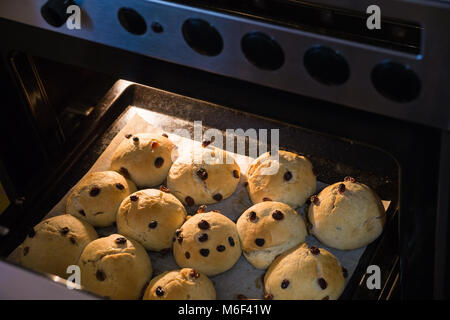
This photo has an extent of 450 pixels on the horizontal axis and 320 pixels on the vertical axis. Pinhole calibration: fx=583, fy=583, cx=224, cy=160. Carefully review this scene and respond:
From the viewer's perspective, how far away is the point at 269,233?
1.48 metres

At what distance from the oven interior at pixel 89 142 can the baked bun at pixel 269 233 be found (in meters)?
0.18

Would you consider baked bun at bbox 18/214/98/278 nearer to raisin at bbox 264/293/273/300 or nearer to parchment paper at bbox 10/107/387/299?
parchment paper at bbox 10/107/387/299

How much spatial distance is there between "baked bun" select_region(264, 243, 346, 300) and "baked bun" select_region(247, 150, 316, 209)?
22cm

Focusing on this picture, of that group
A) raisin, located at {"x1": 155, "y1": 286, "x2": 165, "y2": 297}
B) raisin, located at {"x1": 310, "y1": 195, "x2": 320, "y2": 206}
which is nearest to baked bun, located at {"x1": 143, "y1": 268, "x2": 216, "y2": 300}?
raisin, located at {"x1": 155, "y1": 286, "x2": 165, "y2": 297}

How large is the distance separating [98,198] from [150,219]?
173mm

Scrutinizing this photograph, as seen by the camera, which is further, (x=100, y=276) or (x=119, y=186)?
(x=119, y=186)

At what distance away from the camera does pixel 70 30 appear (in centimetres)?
120

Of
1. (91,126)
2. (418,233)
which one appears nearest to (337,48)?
(418,233)

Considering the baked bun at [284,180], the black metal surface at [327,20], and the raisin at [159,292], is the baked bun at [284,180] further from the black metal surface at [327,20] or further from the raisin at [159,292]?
the black metal surface at [327,20]

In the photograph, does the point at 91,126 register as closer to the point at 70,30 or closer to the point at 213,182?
the point at 213,182

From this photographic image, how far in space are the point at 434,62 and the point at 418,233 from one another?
38 cm

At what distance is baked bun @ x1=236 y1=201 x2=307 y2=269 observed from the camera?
4.85 feet

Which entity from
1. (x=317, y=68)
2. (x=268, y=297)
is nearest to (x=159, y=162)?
(x=268, y=297)

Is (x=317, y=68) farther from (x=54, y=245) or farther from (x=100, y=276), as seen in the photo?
(x=54, y=245)
